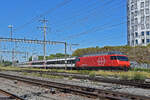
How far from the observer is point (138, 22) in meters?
65.6

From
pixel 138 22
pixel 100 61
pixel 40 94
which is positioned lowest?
pixel 40 94

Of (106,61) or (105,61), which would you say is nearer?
(106,61)

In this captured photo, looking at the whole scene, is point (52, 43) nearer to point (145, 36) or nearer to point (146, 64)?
point (146, 64)

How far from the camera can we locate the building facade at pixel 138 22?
6338cm

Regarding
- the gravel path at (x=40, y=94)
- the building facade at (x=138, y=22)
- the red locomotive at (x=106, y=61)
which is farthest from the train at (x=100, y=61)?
the building facade at (x=138, y=22)

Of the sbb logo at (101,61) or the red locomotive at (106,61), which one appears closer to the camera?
the red locomotive at (106,61)

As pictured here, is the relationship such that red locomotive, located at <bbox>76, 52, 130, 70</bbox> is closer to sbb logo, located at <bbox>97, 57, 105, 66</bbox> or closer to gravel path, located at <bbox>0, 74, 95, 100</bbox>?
sbb logo, located at <bbox>97, 57, 105, 66</bbox>

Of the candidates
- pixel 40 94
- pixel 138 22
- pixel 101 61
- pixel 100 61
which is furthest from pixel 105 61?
pixel 138 22

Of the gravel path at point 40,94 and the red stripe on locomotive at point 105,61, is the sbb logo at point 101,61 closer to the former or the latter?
the red stripe on locomotive at point 105,61

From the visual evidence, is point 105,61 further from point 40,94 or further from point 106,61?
point 40,94

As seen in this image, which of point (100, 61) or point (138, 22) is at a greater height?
point (138, 22)

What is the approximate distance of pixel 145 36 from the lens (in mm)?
64500

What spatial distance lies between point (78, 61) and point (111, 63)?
979cm

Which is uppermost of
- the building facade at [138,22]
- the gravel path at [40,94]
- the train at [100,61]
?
the building facade at [138,22]
